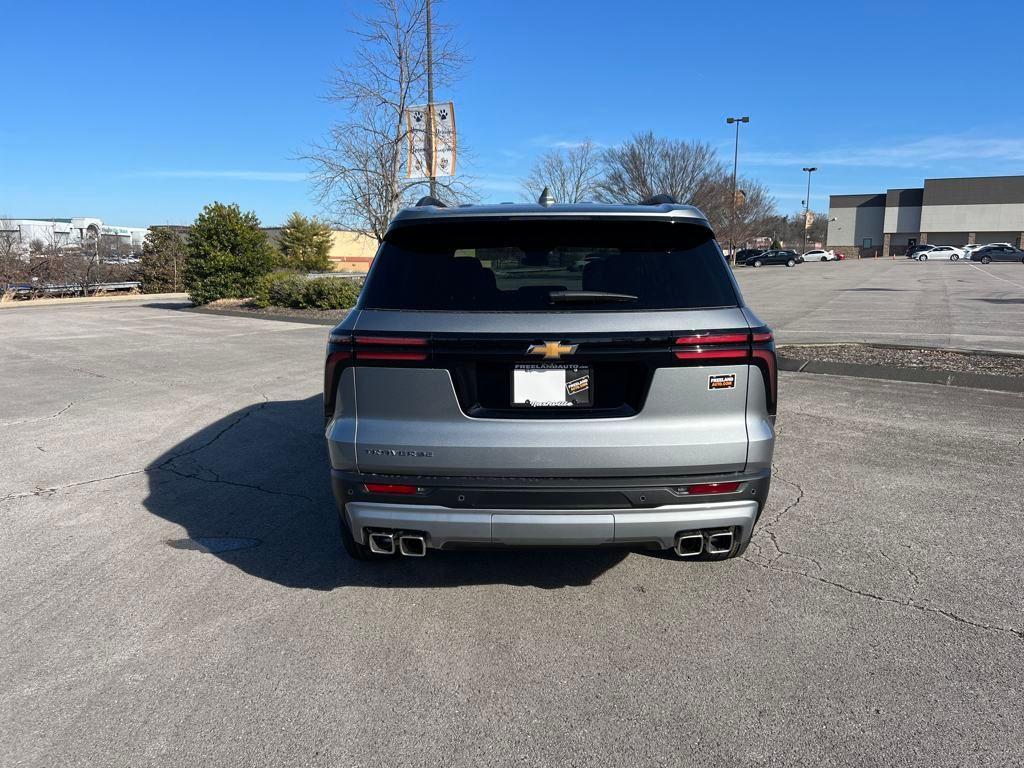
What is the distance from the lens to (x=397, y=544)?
307cm

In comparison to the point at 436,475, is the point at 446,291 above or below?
above

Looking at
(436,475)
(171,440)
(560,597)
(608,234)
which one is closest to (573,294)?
(608,234)

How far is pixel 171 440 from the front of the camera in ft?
21.0

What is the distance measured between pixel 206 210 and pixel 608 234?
22051 mm

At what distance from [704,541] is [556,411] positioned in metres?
0.88

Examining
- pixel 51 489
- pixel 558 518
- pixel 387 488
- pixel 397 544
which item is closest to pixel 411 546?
pixel 397 544

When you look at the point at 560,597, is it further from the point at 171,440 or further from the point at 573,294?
the point at 171,440

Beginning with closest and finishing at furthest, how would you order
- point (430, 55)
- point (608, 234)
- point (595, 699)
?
point (595, 699)
point (608, 234)
point (430, 55)

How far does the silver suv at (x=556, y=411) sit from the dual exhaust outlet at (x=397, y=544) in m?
0.01

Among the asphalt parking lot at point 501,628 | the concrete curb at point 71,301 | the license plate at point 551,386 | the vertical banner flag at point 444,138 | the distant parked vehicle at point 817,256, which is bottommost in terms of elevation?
the asphalt parking lot at point 501,628

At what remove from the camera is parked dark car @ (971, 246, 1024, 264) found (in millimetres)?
61594

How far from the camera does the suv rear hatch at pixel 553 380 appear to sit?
2.83 meters

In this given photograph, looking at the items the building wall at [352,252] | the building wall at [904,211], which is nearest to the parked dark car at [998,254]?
the building wall at [904,211]

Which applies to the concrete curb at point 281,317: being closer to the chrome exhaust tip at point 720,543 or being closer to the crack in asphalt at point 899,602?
the crack in asphalt at point 899,602
